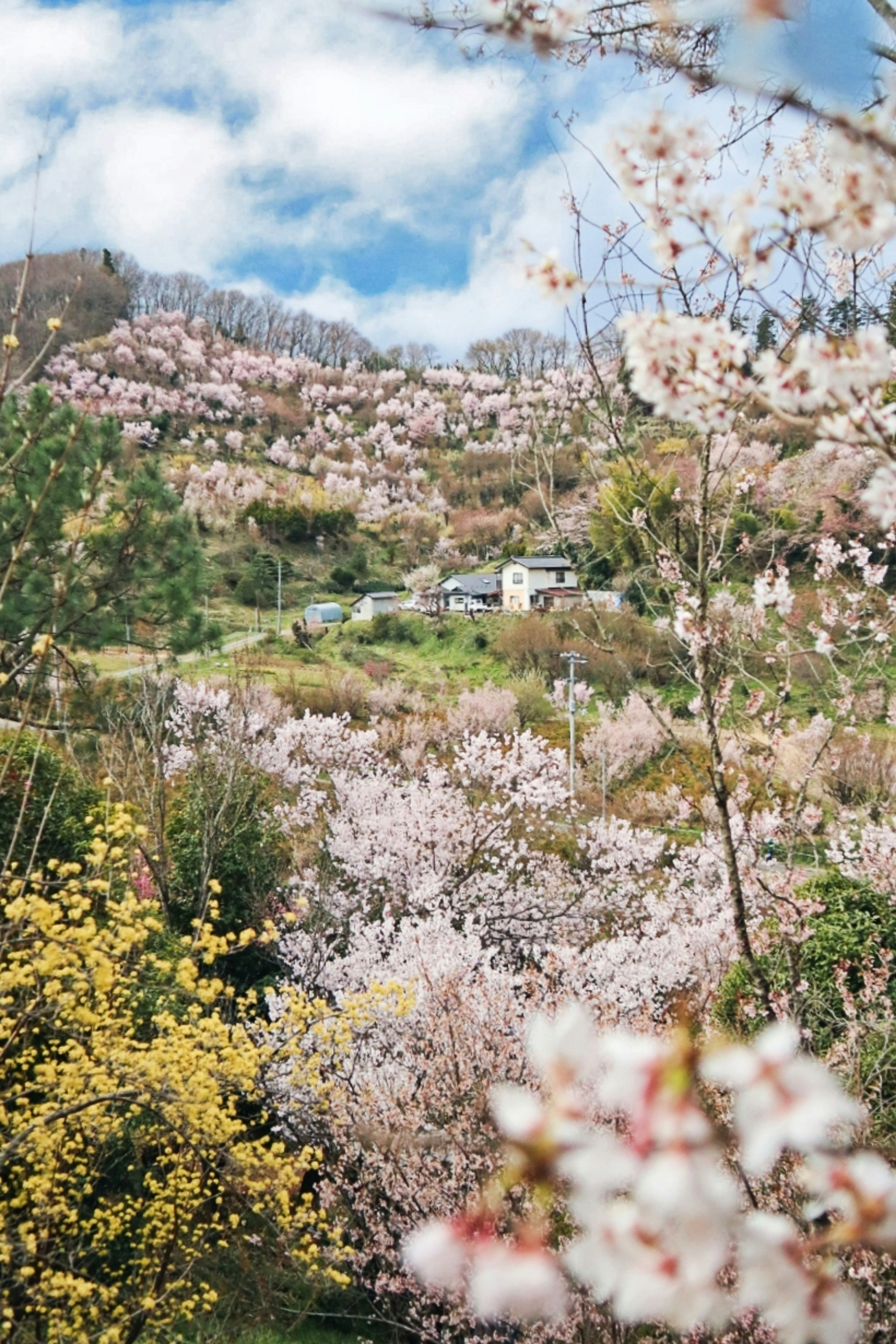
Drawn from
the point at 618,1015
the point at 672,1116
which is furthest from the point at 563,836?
the point at 672,1116

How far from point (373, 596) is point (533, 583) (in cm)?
593

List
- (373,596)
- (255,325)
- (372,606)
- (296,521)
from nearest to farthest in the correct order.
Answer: (372,606) < (373,596) < (296,521) < (255,325)

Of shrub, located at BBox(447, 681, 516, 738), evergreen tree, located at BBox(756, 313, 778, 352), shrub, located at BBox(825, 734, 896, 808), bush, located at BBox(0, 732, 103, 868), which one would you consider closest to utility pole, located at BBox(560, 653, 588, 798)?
shrub, located at BBox(447, 681, 516, 738)

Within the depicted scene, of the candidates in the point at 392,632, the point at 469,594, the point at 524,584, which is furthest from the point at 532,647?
the point at 524,584

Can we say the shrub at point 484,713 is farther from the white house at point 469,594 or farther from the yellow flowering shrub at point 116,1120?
the yellow flowering shrub at point 116,1120

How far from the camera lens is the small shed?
30.8 metres

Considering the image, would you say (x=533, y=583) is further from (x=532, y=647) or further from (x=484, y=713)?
(x=484, y=713)

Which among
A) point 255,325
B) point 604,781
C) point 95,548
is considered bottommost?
point 604,781

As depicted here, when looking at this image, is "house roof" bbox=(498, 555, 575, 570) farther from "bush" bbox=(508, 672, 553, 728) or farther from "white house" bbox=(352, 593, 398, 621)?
"bush" bbox=(508, 672, 553, 728)

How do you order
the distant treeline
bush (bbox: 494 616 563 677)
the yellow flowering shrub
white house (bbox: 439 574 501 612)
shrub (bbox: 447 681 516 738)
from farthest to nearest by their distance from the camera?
the distant treeline → white house (bbox: 439 574 501 612) → bush (bbox: 494 616 563 677) → shrub (bbox: 447 681 516 738) → the yellow flowering shrub

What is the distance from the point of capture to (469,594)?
31.6 m

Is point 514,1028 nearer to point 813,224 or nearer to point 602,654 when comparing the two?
point 813,224

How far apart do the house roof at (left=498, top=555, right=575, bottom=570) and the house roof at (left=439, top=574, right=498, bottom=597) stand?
71 cm

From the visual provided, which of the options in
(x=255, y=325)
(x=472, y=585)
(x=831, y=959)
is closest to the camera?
(x=831, y=959)
